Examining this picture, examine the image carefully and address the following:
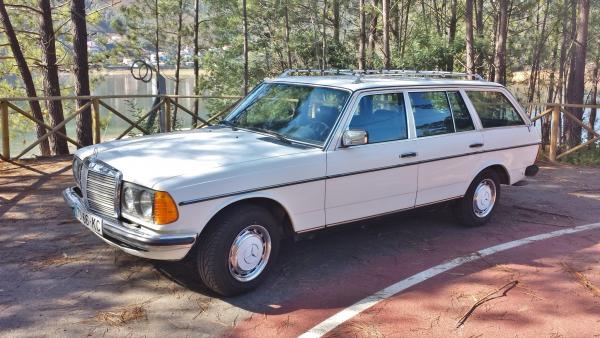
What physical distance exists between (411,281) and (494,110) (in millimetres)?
2742

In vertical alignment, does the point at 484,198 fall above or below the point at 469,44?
below

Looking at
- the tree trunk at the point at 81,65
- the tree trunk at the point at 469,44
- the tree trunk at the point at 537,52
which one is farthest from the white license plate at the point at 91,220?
the tree trunk at the point at 537,52

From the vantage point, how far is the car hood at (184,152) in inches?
159

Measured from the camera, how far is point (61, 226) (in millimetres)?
6004

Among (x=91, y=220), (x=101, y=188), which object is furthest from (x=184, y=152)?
(x=91, y=220)

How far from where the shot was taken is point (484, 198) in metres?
6.36

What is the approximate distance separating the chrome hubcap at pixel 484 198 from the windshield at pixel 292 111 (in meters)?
2.28

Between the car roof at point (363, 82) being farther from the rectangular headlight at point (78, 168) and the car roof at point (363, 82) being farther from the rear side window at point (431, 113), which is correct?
the rectangular headlight at point (78, 168)

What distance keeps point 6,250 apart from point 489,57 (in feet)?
68.4

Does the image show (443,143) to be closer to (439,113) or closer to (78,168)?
(439,113)

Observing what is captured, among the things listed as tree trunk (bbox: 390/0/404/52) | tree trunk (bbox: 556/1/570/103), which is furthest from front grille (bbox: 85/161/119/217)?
tree trunk (bbox: 556/1/570/103)

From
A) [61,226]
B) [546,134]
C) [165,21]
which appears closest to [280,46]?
[165,21]

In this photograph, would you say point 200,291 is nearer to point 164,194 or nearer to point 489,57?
point 164,194

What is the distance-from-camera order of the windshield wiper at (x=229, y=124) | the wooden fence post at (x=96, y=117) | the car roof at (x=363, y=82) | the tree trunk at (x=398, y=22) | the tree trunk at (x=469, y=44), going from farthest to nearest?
the tree trunk at (x=398, y=22)
the tree trunk at (x=469, y=44)
the wooden fence post at (x=96, y=117)
the windshield wiper at (x=229, y=124)
the car roof at (x=363, y=82)
